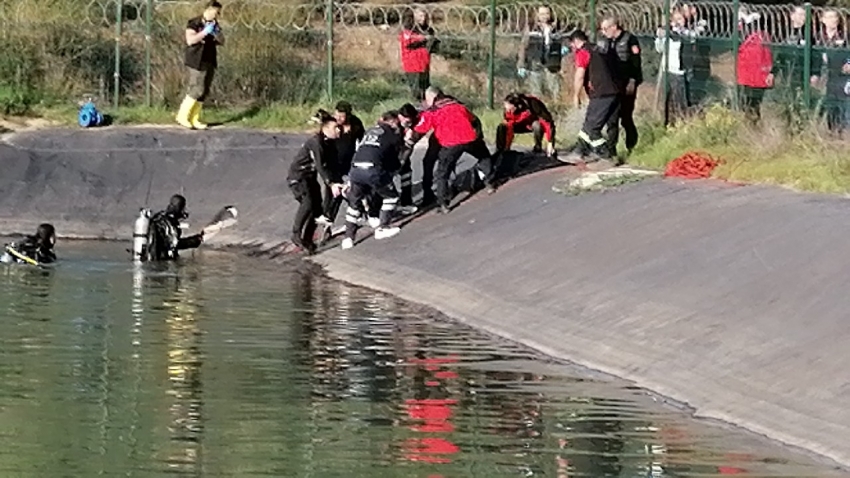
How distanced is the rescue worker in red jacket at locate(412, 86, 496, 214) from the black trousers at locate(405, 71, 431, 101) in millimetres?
7138

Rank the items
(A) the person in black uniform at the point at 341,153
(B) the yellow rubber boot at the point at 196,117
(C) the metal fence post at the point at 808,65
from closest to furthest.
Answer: (A) the person in black uniform at the point at 341,153 → (C) the metal fence post at the point at 808,65 → (B) the yellow rubber boot at the point at 196,117

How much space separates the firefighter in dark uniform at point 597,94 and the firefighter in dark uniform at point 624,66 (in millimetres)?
154

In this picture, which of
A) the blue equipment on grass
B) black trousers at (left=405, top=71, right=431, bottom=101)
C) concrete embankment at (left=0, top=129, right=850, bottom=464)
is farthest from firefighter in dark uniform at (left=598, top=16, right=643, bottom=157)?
the blue equipment on grass

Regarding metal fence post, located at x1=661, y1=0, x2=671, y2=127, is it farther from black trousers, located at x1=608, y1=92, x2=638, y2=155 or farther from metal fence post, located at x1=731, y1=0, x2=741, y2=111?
black trousers, located at x1=608, y1=92, x2=638, y2=155

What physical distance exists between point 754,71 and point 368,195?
234 inches

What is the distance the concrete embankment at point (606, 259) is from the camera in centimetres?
1666

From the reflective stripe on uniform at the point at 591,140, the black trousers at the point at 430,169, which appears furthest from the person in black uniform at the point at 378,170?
the reflective stripe on uniform at the point at 591,140

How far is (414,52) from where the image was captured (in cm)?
3603

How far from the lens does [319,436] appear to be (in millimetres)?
14719

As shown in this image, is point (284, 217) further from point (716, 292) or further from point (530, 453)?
point (530, 453)

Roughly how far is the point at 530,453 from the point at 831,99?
16047 mm

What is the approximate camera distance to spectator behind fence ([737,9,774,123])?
30109mm

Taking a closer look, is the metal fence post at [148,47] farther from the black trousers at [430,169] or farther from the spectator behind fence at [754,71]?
the spectator behind fence at [754,71]

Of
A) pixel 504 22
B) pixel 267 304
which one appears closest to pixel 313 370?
pixel 267 304
